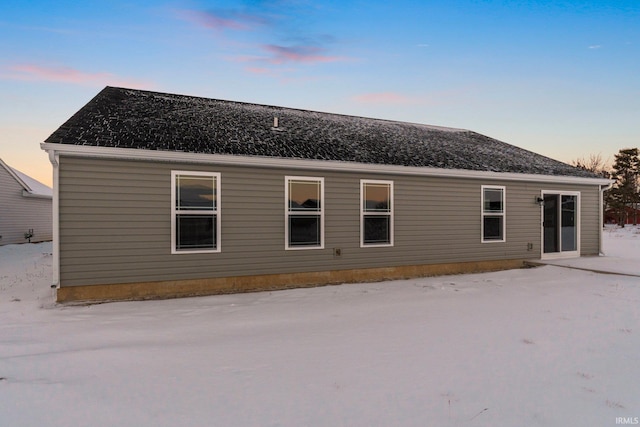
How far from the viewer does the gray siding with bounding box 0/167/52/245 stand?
62.6ft

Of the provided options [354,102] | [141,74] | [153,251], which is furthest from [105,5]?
[354,102]

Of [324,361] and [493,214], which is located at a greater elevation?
[493,214]

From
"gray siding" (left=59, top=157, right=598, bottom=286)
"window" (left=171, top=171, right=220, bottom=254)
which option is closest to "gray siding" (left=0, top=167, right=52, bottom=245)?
"gray siding" (left=59, top=157, right=598, bottom=286)

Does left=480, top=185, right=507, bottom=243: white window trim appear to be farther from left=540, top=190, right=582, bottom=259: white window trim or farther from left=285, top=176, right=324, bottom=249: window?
left=285, top=176, right=324, bottom=249: window

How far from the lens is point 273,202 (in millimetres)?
8172

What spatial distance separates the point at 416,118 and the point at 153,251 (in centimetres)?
1494

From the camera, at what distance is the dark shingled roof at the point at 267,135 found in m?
7.56

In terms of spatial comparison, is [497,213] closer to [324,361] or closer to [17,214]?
[324,361]

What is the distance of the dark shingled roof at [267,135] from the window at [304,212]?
0.68 meters

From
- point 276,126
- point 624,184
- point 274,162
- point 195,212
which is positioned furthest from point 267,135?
point 624,184

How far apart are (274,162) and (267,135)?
1569 millimetres

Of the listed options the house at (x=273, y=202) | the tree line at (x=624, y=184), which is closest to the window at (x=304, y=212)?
the house at (x=273, y=202)

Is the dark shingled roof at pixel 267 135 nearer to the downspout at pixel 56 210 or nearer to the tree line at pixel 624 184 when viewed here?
the downspout at pixel 56 210

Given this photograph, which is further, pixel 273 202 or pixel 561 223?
pixel 561 223
